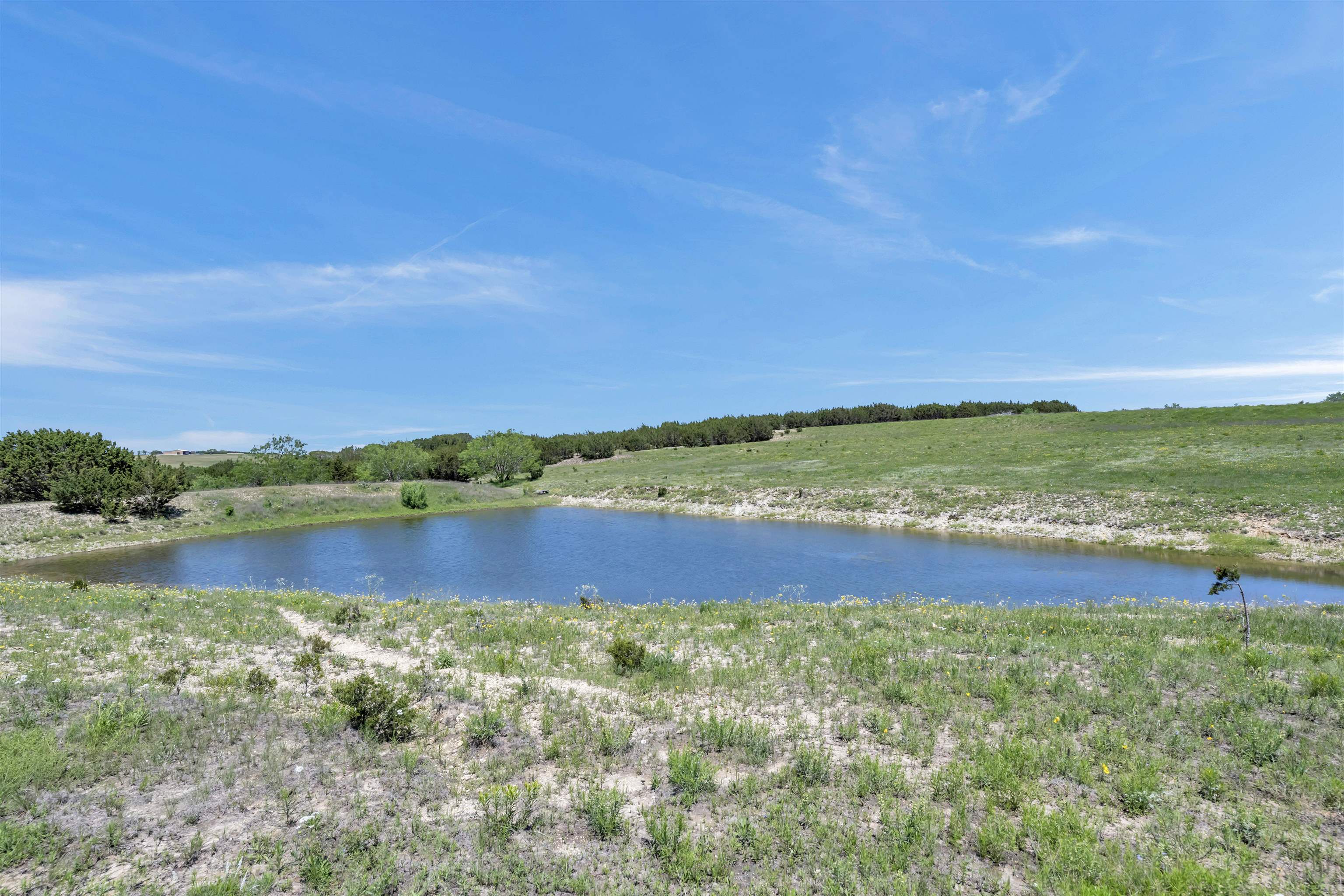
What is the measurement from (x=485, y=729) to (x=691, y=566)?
2324cm

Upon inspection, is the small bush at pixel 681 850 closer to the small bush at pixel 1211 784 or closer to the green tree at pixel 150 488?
the small bush at pixel 1211 784

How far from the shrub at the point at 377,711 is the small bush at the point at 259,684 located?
7.89 ft

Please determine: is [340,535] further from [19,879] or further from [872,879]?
[872,879]

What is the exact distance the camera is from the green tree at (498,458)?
10212 centimetres

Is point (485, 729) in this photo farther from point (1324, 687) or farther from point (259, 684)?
point (1324, 687)

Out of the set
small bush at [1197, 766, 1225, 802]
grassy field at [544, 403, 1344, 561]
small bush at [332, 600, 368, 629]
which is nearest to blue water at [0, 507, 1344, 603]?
grassy field at [544, 403, 1344, 561]

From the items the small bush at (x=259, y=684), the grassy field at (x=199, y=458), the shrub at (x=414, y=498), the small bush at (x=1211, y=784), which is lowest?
the small bush at (x=1211, y=784)

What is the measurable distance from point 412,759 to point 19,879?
401 centimetres

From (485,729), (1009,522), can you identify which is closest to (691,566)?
(485,729)

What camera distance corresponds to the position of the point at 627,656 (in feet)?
43.5

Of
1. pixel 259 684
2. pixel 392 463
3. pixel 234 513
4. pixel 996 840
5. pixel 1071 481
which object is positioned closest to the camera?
pixel 996 840

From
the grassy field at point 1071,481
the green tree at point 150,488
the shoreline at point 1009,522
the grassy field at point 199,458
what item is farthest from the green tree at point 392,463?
the grassy field at point 199,458

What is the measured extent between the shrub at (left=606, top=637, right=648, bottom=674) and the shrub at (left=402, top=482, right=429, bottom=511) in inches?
2513

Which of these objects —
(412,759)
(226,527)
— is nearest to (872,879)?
(412,759)
